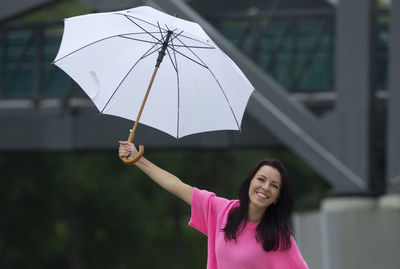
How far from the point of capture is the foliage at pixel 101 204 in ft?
106

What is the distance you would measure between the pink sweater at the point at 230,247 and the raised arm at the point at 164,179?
0.16 ft

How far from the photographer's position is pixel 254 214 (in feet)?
15.8

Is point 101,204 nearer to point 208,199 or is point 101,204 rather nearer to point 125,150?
point 125,150

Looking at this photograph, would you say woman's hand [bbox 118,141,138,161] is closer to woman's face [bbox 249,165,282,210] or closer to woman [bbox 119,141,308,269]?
woman [bbox 119,141,308,269]


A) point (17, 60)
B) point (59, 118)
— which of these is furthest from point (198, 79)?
point (17, 60)

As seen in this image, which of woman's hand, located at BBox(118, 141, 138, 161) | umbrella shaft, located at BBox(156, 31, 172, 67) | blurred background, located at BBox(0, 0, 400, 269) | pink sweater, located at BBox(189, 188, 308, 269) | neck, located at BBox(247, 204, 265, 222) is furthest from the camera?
blurred background, located at BBox(0, 0, 400, 269)

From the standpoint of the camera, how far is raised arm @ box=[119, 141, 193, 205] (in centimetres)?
497

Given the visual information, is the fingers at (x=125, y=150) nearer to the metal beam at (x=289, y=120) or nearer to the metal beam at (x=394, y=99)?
the metal beam at (x=394, y=99)

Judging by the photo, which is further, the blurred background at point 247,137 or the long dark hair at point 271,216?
the blurred background at point 247,137

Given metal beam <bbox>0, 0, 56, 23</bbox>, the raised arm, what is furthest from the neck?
metal beam <bbox>0, 0, 56, 23</bbox>

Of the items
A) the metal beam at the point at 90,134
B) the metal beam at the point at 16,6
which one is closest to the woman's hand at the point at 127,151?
the metal beam at the point at 90,134

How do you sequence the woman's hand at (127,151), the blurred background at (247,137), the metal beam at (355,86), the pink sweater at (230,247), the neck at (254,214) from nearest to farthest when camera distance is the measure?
the pink sweater at (230,247) < the neck at (254,214) < the woman's hand at (127,151) < the metal beam at (355,86) < the blurred background at (247,137)

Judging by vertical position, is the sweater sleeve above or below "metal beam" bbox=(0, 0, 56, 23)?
below

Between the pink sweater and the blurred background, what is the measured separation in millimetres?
9077
